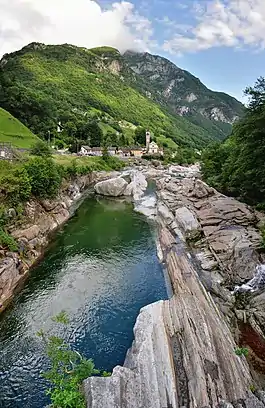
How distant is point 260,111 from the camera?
4788cm

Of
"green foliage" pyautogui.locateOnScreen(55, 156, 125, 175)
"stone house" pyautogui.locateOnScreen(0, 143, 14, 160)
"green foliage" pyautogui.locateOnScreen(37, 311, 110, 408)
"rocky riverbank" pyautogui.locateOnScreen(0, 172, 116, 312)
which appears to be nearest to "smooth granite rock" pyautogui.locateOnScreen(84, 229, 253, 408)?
"green foliage" pyautogui.locateOnScreen(37, 311, 110, 408)

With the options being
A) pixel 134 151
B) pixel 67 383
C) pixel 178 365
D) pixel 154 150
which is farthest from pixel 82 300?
pixel 154 150

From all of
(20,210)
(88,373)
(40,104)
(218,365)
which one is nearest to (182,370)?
(218,365)

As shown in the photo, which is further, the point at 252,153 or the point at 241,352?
the point at 252,153

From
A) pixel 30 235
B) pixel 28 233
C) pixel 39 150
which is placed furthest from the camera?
pixel 39 150

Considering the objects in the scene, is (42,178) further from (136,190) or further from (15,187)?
(136,190)

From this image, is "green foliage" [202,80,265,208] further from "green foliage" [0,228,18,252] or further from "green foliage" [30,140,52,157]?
"green foliage" [30,140,52,157]

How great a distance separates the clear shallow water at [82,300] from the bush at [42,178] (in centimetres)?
623

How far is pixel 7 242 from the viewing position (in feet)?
112

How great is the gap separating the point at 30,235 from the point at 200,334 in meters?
25.3

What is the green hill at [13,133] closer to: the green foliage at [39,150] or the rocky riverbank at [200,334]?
the green foliage at [39,150]

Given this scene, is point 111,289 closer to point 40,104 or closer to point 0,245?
point 0,245

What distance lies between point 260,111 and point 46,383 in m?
43.6

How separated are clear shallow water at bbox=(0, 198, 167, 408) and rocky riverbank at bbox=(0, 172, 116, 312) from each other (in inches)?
43.6
